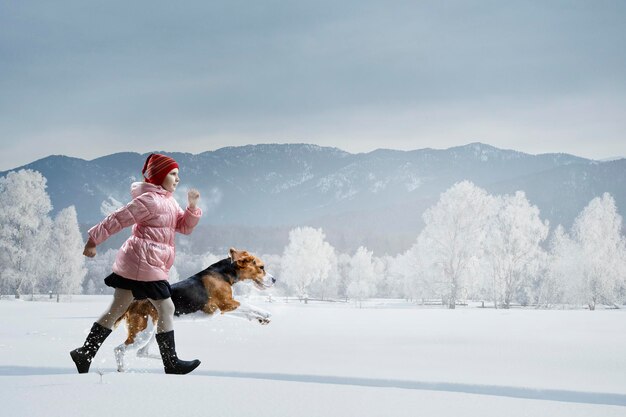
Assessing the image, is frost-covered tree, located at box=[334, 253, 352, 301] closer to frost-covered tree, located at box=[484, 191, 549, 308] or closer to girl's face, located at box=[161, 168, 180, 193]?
frost-covered tree, located at box=[484, 191, 549, 308]

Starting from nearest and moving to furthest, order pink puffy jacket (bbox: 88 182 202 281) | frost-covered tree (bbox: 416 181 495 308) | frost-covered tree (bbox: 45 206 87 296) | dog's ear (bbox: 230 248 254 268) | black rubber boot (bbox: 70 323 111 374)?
pink puffy jacket (bbox: 88 182 202 281) → black rubber boot (bbox: 70 323 111 374) → dog's ear (bbox: 230 248 254 268) → frost-covered tree (bbox: 416 181 495 308) → frost-covered tree (bbox: 45 206 87 296)

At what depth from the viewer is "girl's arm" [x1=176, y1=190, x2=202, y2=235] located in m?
6.37

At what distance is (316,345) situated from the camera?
44.2 feet

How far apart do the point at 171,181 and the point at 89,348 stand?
201 cm

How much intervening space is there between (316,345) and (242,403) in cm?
723

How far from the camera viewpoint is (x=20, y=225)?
46.0m

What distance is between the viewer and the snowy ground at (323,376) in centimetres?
628

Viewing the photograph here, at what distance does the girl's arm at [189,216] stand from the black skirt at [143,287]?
552mm

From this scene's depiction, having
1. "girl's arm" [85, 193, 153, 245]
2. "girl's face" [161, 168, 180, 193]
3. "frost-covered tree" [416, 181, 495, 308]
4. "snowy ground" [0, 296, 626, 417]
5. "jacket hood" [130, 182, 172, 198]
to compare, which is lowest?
"snowy ground" [0, 296, 626, 417]

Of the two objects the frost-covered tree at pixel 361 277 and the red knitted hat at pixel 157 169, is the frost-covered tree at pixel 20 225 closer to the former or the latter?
the red knitted hat at pixel 157 169

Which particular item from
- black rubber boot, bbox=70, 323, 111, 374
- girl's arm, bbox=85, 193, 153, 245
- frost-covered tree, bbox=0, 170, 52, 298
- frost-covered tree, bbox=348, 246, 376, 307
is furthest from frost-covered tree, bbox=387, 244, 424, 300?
girl's arm, bbox=85, 193, 153, 245

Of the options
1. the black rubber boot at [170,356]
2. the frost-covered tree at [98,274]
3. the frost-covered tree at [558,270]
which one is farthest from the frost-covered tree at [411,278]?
the black rubber boot at [170,356]

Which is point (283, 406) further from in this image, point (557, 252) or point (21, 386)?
point (557, 252)

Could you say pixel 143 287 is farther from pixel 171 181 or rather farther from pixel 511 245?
pixel 511 245
